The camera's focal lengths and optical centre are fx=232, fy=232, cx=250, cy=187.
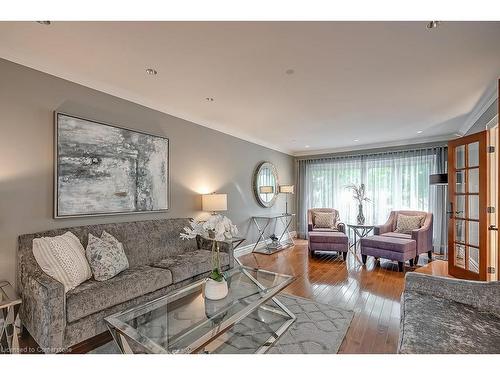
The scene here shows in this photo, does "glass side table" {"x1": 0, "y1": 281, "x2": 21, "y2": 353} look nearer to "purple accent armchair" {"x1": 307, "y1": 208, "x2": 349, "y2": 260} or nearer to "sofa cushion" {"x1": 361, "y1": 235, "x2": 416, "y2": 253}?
"purple accent armchair" {"x1": 307, "y1": 208, "x2": 349, "y2": 260}

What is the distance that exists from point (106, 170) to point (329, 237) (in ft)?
12.3

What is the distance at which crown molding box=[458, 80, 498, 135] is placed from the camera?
2644mm

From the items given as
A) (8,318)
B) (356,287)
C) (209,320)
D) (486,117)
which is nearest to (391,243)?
(356,287)

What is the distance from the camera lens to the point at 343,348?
1.81m

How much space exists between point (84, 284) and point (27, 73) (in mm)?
1941

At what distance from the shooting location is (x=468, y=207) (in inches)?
123

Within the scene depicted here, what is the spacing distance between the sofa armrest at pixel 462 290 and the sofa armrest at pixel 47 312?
2.56 m

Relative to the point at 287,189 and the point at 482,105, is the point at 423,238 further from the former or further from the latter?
the point at 287,189

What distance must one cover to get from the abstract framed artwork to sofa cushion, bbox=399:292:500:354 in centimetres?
283

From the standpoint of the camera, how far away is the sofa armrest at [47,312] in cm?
156
